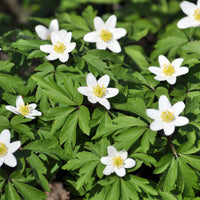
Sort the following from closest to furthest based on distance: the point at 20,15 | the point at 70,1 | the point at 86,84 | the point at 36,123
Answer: the point at 86,84 < the point at 36,123 < the point at 70,1 < the point at 20,15

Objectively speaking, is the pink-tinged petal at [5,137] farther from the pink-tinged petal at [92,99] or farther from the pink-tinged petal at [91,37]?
the pink-tinged petal at [91,37]

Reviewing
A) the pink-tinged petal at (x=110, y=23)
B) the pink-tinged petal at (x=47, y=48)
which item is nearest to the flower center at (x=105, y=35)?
the pink-tinged petal at (x=110, y=23)

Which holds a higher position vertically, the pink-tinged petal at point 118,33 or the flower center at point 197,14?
the flower center at point 197,14

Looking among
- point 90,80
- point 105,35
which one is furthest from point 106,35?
point 90,80

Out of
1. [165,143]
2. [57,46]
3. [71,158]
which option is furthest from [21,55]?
[165,143]

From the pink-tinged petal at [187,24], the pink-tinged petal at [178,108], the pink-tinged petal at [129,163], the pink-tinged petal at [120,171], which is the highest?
the pink-tinged petal at [187,24]

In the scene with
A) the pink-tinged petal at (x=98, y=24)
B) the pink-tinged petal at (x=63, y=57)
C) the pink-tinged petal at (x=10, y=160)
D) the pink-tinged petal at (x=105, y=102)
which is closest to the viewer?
the pink-tinged petal at (x=10, y=160)

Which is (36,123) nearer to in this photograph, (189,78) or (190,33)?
(189,78)
